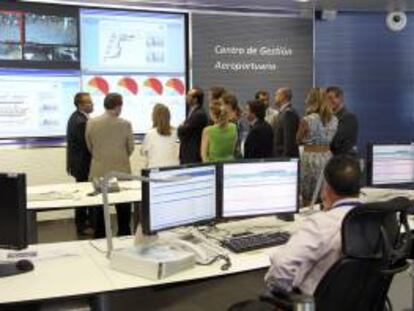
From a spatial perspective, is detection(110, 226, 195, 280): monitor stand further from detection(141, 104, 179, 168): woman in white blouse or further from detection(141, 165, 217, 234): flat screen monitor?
detection(141, 104, 179, 168): woman in white blouse

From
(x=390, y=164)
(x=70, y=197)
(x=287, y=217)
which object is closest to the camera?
(x=287, y=217)

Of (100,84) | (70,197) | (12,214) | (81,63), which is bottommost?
(70,197)

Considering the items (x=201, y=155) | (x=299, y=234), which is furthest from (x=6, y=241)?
(x=201, y=155)

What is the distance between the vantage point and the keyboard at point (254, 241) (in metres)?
3.08

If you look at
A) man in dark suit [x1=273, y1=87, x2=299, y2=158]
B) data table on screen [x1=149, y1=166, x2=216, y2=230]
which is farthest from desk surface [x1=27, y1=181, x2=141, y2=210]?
man in dark suit [x1=273, y1=87, x2=299, y2=158]

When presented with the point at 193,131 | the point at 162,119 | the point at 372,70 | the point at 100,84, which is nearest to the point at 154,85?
the point at 100,84

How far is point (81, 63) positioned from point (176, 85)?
1.29 metres

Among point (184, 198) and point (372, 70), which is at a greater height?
point (372, 70)

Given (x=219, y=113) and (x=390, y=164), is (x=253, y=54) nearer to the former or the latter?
(x=219, y=113)

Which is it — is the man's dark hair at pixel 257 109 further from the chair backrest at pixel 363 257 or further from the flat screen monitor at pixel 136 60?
the chair backrest at pixel 363 257

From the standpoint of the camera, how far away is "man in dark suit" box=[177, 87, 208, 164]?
6324 mm

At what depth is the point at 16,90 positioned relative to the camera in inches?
285

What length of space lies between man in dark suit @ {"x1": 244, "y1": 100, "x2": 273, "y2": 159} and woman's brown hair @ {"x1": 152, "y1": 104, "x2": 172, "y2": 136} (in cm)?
75

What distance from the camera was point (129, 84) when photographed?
8000mm
